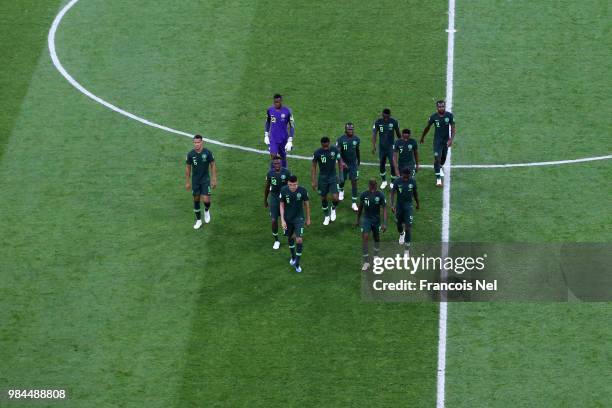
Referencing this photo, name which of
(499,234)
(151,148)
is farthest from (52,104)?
(499,234)

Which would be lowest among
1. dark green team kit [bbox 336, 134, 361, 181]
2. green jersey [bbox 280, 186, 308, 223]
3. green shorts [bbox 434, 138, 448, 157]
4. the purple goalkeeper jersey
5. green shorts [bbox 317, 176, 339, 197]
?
green jersey [bbox 280, 186, 308, 223]

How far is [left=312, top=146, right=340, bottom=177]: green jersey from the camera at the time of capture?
3278cm

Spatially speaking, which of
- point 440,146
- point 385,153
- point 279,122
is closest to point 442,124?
point 440,146

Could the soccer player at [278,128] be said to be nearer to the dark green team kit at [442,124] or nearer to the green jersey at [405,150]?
the green jersey at [405,150]

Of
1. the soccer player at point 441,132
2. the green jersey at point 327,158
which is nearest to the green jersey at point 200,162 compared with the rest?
the green jersey at point 327,158

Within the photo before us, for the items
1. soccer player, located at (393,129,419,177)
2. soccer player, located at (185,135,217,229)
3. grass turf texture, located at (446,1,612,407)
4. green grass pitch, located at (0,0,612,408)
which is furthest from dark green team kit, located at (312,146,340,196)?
grass turf texture, located at (446,1,612,407)

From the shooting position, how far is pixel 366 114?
37469 mm

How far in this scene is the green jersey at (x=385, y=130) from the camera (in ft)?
112

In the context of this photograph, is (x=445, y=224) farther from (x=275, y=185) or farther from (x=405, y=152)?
(x=275, y=185)

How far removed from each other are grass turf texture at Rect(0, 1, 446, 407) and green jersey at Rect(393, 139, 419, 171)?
3.77 feet

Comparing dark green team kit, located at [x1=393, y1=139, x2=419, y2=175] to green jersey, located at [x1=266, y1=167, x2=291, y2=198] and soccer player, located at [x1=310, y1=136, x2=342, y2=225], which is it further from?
green jersey, located at [x1=266, y1=167, x2=291, y2=198]

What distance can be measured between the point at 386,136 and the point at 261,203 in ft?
10.8

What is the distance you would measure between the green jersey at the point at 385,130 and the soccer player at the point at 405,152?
54cm

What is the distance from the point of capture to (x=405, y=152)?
1320 inches
